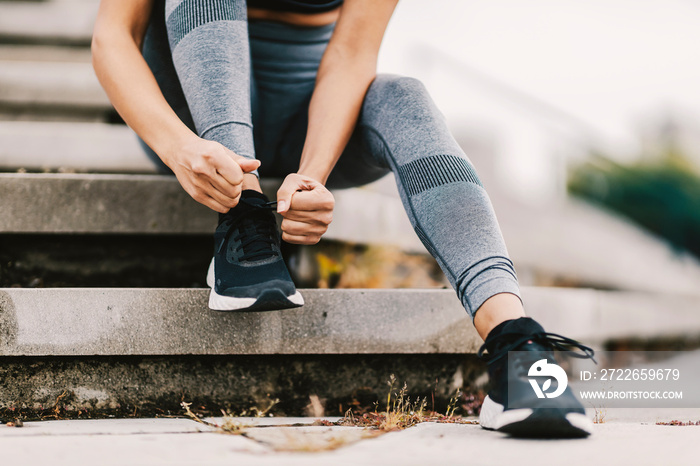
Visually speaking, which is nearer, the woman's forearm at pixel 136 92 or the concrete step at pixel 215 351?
the woman's forearm at pixel 136 92

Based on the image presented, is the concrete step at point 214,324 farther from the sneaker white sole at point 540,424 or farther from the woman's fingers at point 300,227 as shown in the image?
the sneaker white sole at point 540,424

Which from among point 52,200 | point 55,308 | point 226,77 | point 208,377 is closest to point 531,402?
point 208,377

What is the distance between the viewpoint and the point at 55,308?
1.23 metres

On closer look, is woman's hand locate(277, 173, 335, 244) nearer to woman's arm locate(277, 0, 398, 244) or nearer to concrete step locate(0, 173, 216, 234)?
woman's arm locate(277, 0, 398, 244)

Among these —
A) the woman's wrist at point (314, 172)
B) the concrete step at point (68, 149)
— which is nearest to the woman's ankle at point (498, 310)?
the woman's wrist at point (314, 172)

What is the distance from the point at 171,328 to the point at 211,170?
45cm

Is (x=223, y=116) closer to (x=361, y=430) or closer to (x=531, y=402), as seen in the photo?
(x=361, y=430)

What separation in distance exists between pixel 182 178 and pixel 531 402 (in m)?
0.79

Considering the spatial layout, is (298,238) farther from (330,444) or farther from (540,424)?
(540,424)
